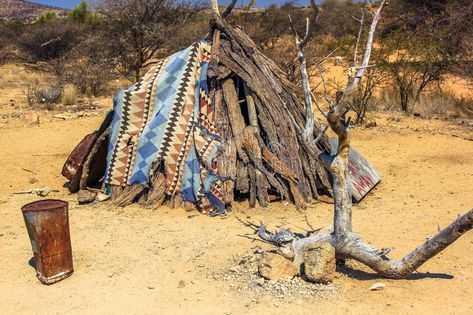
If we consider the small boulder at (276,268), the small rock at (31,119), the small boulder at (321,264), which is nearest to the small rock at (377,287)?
the small boulder at (321,264)

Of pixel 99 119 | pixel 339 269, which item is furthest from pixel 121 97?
pixel 99 119

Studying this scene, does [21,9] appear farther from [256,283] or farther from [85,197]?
[256,283]

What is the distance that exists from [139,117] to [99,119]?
461 cm

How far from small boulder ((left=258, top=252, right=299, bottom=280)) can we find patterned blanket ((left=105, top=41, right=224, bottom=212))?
179 cm

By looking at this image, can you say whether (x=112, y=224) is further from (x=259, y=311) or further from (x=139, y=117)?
(x=259, y=311)

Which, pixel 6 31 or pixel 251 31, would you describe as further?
pixel 6 31

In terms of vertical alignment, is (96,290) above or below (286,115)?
below

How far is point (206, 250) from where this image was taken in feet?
15.2

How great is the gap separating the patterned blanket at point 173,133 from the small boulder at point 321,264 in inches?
78.4

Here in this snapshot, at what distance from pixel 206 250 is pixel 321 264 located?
4.13 feet

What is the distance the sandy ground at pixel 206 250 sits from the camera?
144 inches

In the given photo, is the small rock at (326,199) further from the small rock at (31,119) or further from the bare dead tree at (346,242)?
the small rock at (31,119)

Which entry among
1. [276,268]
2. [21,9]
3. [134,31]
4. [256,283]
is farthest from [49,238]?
[21,9]

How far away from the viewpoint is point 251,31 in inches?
692
